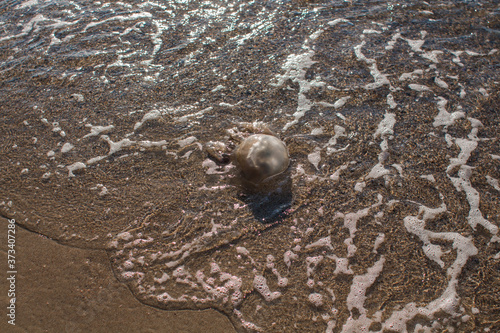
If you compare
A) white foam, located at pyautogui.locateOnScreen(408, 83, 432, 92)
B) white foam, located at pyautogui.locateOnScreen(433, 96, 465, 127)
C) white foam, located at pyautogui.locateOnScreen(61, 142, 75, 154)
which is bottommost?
white foam, located at pyautogui.locateOnScreen(433, 96, 465, 127)

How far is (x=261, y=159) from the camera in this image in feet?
9.43

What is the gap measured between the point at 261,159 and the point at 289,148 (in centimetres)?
48

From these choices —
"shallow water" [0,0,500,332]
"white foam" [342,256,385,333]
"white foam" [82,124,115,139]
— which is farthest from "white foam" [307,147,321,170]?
"white foam" [82,124,115,139]

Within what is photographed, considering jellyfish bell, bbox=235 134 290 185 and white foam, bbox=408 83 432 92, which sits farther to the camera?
white foam, bbox=408 83 432 92

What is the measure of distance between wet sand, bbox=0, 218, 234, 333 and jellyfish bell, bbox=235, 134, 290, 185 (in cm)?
113

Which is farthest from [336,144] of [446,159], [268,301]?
[268,301]

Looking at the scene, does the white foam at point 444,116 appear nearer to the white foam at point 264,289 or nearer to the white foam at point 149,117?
the white foam at point 264,289

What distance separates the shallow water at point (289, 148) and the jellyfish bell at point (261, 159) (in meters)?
0.14

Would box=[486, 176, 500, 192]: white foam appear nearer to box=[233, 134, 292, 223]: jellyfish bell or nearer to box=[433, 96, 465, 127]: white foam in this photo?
box=[433, 96, 465, 127]: white foam

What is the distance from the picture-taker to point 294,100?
3.71m

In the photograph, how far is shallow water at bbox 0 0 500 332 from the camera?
242 cm

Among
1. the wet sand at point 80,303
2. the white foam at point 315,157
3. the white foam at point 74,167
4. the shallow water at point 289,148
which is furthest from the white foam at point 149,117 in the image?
the white foam at point 315,157

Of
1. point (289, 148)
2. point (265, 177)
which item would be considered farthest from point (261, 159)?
point (289, 148)

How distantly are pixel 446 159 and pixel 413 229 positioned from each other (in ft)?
2.88
